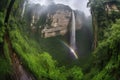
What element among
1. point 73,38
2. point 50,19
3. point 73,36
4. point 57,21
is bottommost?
point 73,38

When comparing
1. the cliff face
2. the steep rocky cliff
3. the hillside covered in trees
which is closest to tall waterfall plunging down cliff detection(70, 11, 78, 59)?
the hillside covered in trees

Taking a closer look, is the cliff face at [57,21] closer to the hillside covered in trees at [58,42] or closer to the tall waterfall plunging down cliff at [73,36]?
the hillside covered in trees at [58,42]

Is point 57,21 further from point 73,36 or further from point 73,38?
point 73,38

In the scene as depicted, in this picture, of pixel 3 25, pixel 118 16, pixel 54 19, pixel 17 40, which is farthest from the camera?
pixel 54 19

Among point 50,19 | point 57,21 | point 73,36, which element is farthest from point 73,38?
point 50,19

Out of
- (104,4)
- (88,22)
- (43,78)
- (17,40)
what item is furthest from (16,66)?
(88,22)

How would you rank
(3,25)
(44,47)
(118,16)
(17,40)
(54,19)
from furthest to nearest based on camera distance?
(54,19)
(44,47)
(118,16)
(17,40)
(3,25)

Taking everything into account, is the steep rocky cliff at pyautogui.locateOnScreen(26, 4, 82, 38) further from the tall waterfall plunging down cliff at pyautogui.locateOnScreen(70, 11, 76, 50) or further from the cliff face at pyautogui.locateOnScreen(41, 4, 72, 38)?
the tall waterfall plunging down cliff at pyautogui.locateOnScreen(70, 11, 76, 50)

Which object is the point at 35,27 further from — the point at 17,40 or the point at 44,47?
the point at 17,40
